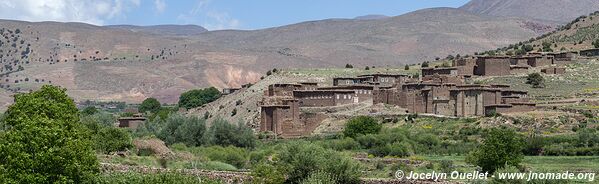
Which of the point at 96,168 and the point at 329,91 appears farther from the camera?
the point at 329,91

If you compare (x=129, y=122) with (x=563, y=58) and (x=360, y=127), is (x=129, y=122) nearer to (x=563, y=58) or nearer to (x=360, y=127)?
(x=360, y=127)

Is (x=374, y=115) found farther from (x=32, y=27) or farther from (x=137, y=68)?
(x=32, y=27)

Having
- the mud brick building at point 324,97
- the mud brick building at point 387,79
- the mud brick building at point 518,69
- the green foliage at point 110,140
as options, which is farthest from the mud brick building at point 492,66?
the green foliage at point 110,140

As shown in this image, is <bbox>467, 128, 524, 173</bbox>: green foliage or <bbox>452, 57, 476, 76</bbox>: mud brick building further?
<bbox>452, 57, 476, 76</bbox>: mud brick building


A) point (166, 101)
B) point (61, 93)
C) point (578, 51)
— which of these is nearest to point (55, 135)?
point (61, 93)

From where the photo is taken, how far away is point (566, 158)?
125ft

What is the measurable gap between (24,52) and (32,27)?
2312 centimetres

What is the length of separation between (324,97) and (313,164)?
3159 cm

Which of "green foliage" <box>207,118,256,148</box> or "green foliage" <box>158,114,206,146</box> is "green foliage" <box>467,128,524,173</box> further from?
"green foliage" <box>158,114,206,146</box>

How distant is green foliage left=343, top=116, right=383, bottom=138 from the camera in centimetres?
5078

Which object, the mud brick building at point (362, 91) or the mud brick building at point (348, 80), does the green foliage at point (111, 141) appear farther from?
the mud brick building at point (348, 80)

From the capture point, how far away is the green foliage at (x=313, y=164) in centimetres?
2719

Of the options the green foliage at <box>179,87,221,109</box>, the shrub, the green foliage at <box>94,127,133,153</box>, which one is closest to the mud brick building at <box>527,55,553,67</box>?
the green foliage at <box>179,87,221,109</box>

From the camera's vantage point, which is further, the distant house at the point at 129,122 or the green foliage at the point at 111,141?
the distant house at the point at 129,122
